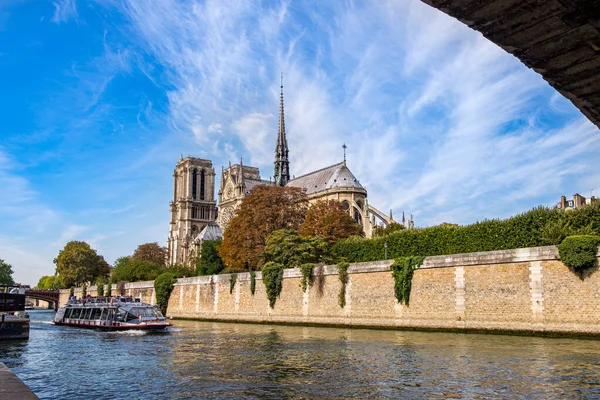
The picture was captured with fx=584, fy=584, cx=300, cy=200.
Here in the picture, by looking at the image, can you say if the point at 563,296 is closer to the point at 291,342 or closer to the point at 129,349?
the point at 291,342

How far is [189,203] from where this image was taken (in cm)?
11212

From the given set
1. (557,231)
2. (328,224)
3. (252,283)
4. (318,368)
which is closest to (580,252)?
(557,231)

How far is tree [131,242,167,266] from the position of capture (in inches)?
3819

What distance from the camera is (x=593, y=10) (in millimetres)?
3297

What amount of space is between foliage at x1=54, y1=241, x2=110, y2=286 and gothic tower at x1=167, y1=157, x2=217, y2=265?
17657mm

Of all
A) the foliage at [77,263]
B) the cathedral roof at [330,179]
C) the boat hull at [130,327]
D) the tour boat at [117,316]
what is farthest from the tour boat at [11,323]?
the foliage at [77,263]

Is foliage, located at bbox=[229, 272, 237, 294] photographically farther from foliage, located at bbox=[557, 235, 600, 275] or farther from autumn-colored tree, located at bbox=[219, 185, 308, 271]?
foliage, located at bbox=[557, 235, 600, 275]

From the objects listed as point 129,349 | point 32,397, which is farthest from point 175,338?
point 32,397

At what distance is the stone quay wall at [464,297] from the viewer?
2117 centimetres

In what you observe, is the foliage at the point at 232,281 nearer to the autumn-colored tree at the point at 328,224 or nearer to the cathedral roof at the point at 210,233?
the autumn-colored tree at the point at 328,224

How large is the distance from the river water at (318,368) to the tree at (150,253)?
75278 millimetres

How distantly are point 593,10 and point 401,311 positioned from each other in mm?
25033

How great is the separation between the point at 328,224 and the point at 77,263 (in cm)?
5677

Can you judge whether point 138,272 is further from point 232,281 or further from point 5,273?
→ point 5,273
